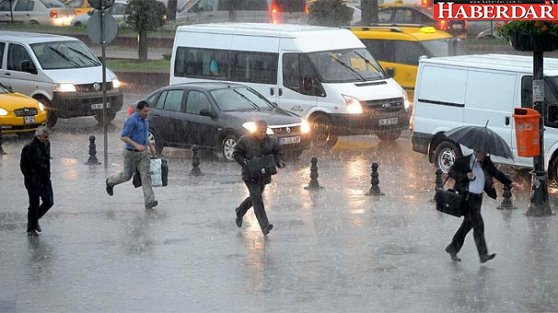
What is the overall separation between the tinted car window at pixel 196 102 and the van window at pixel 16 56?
238 inches

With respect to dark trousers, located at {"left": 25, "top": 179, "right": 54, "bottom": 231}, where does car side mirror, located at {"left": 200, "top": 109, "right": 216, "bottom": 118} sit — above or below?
above

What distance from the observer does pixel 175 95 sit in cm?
2302

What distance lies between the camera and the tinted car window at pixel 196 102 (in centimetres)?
2253

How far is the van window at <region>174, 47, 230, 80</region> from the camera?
25.5m

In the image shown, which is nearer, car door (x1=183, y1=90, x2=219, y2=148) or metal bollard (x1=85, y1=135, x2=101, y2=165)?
metal bollard (x1=85, y1=135, x2=101, y2=165)

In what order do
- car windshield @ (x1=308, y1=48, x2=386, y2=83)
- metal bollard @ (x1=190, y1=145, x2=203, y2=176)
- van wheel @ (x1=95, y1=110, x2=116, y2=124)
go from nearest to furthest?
metal bollard @ (x1=190, y1=145, x2=203, y2=176), car windshield @ (x1=308, y1=48, x2=386, y2=83), van wheel @ (x1=95, y1=110, x2=116, y2=124)

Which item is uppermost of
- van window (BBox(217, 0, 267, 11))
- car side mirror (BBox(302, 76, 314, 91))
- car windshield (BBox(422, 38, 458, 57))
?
van window (BBox(217, 0, 267, 11))

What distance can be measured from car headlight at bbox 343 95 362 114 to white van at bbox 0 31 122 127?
588 cm

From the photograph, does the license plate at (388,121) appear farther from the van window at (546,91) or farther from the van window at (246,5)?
the van window at (246,5)

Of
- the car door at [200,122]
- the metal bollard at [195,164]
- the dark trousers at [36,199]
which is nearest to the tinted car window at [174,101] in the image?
the car door at [200,122]

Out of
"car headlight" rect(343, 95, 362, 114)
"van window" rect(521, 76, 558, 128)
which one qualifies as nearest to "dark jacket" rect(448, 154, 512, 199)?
"van window" rect(521, 76, 558, 128)

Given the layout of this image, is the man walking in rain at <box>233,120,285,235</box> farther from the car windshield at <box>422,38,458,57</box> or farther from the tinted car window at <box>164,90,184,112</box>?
the car windshield at <box>422,38,458,57</box>

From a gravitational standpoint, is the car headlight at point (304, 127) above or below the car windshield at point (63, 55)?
below

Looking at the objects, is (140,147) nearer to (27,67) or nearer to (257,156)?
(257,156)
